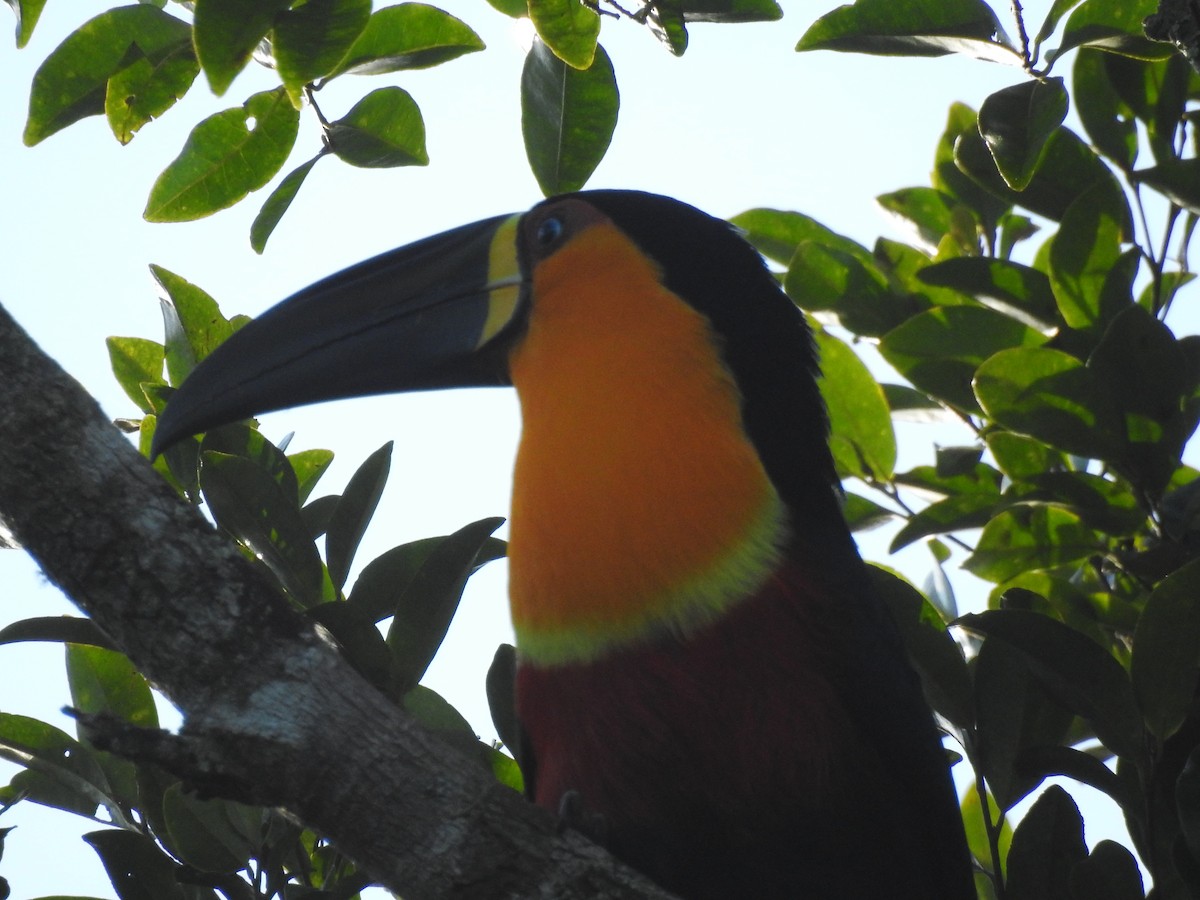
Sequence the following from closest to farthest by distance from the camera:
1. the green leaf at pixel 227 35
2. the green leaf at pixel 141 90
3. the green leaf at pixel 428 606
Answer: the green leaf at pixel 227 35
the green leaf at pixel 428 606
the green leaf at pixel 141 90

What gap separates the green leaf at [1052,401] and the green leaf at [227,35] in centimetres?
175

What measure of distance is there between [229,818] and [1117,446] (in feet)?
6.98

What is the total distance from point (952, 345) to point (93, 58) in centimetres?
214

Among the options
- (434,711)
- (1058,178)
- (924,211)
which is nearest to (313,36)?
(434,711)

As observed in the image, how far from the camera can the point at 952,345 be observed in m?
3.47

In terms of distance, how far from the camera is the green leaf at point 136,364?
11.3 feet

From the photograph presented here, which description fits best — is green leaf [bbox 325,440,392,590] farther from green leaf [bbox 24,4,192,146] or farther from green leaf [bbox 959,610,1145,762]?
green leaf [bbox 959,610,1145,762]

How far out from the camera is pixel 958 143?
341 centimetres

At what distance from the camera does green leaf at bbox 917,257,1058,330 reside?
3.48 metres

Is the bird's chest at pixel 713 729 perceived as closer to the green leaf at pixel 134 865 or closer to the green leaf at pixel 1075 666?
the green leaf at pixel 1075 666

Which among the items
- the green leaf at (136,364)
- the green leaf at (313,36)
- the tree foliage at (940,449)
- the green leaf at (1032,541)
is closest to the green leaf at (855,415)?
the tree foliage at (940,449)

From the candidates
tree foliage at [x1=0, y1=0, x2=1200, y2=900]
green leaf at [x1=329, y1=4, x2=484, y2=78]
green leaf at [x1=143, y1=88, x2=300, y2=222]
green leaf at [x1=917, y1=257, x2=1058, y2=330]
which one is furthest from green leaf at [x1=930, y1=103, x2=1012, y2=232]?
green leaf at [x1=143, y1=88, x2=300, y2=222]

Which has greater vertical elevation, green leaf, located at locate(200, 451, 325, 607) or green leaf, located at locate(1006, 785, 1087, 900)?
green leaf, located at locate(200, 451, 325, 607)

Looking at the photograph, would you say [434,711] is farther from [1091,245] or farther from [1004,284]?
[1091,245]
